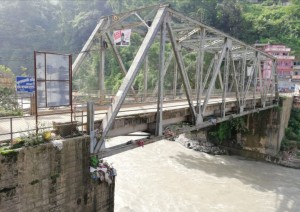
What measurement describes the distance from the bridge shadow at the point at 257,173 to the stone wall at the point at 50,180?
1374 centimetres

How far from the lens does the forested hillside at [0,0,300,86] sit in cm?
5197

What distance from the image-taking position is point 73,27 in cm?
7275

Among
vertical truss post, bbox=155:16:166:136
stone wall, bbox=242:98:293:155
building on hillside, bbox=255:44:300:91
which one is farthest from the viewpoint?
building on hillside, bbox=255:44:300:91

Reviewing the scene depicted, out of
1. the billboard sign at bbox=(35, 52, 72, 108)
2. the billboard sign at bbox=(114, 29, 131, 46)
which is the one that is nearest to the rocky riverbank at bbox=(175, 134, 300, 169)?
the billboard sign at bbox=(114, 29, 131, 46)

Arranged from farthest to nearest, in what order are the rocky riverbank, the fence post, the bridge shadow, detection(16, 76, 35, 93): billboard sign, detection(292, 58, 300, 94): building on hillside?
detection(292, 58, 300, 94): building on hillside → the rocky riverbank → the bridge shadow → detection(16, 76, 35, 93): billboard sign → the fence post

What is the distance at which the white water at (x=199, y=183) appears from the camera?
642 inches

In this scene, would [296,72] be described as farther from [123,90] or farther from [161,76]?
[123,90]

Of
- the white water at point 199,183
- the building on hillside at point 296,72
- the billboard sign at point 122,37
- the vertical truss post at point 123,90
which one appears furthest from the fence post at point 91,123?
the building on hillside at point 296,72

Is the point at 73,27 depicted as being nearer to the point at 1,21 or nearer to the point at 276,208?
the point at 1,21

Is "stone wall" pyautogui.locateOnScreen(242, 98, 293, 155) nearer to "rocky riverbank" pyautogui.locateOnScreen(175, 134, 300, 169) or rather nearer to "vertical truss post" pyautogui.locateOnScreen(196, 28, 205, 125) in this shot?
"rocky riverbank" pyautogui.locateOnScreen(175, 134, 300, 169)

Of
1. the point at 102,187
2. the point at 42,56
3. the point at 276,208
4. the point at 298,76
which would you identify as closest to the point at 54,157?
the point at 102,187

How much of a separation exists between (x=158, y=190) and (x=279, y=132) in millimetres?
15356

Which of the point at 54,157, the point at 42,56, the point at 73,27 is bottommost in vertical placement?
the point at 54,157

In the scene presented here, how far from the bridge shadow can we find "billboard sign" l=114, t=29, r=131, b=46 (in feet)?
43.4
